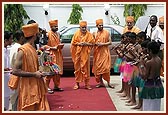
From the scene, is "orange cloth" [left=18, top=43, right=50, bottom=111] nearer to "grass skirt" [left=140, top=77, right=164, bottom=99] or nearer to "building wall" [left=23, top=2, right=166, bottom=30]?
"grass skirt" [left=140, top=77, right=164, bottom=99]

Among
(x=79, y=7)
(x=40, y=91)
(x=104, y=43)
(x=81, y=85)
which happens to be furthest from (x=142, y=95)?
(x=79, y=7)

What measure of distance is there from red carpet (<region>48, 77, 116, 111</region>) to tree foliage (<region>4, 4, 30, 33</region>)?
6.01 meters

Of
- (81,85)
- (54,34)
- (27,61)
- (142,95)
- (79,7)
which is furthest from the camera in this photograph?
(79,7)

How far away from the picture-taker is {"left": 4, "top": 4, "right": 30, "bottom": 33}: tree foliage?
1359 centimetres

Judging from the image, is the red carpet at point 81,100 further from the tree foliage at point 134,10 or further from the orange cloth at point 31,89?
the tree foliage at point 134,10

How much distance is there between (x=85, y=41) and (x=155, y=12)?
776 centimetres

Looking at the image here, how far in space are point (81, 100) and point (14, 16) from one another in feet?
26.1

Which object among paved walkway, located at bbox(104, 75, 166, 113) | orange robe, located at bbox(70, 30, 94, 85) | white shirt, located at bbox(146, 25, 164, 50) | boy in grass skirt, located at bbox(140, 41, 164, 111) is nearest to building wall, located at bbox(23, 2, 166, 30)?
paved walkway, located at bbox(104, 75, 166, 113)

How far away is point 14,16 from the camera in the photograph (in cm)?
1388

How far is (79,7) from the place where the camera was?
47.1ft

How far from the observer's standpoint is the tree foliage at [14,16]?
1359cm

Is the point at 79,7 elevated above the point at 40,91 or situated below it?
above

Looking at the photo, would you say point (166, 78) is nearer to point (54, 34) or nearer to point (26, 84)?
point (26, 84)

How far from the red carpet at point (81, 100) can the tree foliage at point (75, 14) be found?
6101mm
